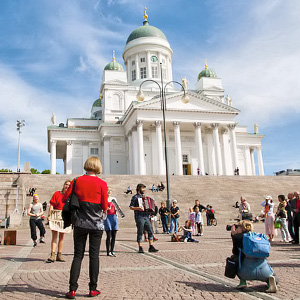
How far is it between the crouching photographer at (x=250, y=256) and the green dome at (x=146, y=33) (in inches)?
2418

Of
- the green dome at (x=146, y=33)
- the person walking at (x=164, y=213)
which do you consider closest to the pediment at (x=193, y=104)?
the green dome at (x=146, y=33)

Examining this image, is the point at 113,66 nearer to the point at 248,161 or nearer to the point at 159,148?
the point at 159,148

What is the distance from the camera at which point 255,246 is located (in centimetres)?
534

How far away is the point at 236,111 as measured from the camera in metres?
49.8

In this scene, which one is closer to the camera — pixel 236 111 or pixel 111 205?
pixel 111 205

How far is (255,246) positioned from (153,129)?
45427 mm

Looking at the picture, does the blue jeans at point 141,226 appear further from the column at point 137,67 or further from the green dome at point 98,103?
the green dome at point 98,103

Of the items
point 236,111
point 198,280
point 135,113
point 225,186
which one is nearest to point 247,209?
point 198,280

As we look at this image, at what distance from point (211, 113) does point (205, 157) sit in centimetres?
718

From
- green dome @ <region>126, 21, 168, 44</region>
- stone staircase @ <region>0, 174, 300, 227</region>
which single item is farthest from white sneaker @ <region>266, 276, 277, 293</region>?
green dome @ <region>126, 21, 168, 44</region>

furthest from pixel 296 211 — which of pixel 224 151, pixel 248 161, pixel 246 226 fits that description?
pixel 248 161

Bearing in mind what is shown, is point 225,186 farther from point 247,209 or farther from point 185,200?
point 247,209

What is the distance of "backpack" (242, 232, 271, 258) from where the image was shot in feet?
17.4

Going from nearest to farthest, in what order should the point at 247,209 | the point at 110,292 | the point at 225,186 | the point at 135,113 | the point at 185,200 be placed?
the point at 110,292 < the point at 247,209 < the point at 185,200 < the point at 225,186 < the point at 135,113
